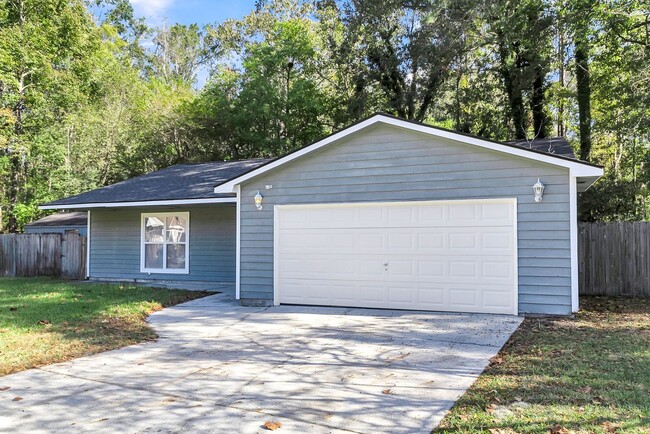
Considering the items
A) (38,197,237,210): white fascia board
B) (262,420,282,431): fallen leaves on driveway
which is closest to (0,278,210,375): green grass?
(38,197,237,210): white fascia board

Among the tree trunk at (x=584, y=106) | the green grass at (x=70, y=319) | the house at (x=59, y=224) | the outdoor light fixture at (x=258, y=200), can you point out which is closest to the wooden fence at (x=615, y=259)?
the tree trunk at (x=584, y=106)

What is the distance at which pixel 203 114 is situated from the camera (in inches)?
985

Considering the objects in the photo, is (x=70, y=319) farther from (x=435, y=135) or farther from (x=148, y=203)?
(x=435, y=135)

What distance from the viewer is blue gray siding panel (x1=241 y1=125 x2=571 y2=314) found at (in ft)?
25.5

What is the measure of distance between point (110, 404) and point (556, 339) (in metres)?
5.35

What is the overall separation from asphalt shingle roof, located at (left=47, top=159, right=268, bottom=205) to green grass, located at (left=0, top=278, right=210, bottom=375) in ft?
8.13

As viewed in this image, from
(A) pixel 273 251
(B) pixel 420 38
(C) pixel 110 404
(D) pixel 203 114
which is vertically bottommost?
(C) pixel 110 404

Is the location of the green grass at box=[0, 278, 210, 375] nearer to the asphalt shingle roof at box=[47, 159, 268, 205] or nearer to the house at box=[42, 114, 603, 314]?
the house at box=[42, 114, 603, 314]

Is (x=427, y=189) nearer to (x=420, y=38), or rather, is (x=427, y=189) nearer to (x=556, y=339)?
(x=556, y=339)

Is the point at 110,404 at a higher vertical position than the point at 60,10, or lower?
lower

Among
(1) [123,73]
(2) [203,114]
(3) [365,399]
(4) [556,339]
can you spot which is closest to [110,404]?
(3) [365,399]

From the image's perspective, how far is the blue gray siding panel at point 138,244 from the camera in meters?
13.1

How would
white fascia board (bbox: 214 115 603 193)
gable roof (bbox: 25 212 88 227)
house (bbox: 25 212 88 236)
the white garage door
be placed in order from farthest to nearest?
gable roof (bbox: 25 212 88 227) < house (bbox: 25 212 88 236) < the white garage door < white fascia board (bbox: 214 115 603 193)

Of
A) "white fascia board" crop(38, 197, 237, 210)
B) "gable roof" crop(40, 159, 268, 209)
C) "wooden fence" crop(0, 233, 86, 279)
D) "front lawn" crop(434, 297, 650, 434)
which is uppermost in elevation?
"gable roof" crop(40, 159, 268, 209)
